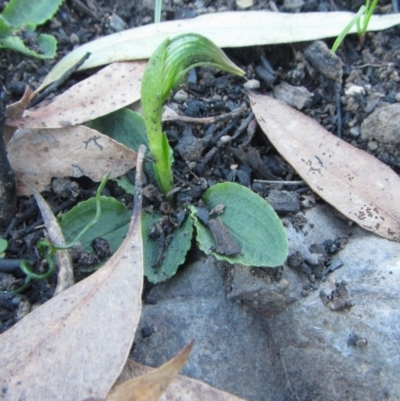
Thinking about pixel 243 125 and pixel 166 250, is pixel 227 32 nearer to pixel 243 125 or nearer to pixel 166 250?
pixel 243 125

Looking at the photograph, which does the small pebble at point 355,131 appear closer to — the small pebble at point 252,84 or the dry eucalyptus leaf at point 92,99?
the small pebble at point 252,84

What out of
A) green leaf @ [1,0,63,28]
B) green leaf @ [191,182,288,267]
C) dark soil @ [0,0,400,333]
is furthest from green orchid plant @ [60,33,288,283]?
green leaf @ [1,0,63,28]

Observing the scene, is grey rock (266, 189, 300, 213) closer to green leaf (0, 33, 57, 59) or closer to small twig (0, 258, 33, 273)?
small twig (0, 258, 33, 273)

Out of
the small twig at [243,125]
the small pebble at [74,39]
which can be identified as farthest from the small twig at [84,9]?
the small twig at [243,125]

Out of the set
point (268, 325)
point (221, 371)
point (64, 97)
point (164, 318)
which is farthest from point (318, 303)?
point (64, 97)

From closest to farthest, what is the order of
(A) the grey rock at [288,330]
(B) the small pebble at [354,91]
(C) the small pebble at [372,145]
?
1. (A) the grey rock at [288,330]
2. (C) the small pebble at [372,145]
3. (B) the small pebble at [354,91]

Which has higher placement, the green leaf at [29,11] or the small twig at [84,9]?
the green leaf at [29,11]
